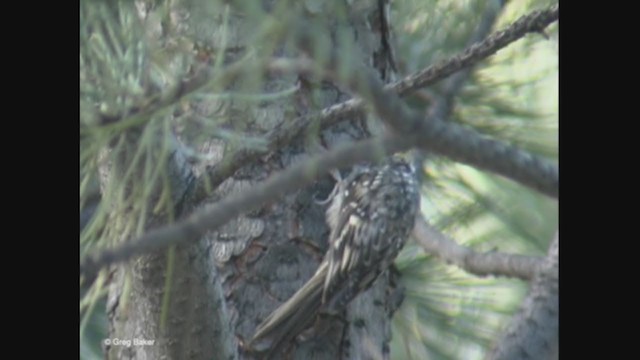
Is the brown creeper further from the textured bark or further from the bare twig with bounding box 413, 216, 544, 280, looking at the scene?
the textured bark

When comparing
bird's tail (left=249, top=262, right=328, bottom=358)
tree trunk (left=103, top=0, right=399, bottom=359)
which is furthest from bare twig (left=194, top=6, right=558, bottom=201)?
bird's tail (left=249, top=262, right=328, bottom=358)

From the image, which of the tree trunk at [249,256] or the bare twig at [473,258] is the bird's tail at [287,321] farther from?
the bare twig at [473,258]

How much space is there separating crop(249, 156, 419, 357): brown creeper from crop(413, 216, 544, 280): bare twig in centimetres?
3

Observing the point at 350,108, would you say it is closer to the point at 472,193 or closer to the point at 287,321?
the point at 287,321

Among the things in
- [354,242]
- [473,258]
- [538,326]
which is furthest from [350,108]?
[354,242]

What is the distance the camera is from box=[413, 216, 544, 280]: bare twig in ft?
4.62

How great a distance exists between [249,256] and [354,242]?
0.19m

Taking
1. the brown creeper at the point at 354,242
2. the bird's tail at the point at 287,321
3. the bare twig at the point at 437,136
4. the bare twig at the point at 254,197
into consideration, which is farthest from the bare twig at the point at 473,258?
the bare twig at the point at 254,197

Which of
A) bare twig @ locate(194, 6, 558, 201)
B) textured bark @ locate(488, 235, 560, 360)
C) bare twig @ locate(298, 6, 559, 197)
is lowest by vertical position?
textured bark @ locate(488, 235, 560, 360)

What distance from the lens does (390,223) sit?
172 centimetres

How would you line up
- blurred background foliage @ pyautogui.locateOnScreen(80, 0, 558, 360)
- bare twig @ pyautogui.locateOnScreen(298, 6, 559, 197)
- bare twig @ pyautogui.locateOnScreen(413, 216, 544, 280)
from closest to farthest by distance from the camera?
1. bare twig @ pyautogui.locateOnScreen(298, 6, 559, 197)
2. bare twig @ pyautogui.locateOnScreen(413, 216, 544, 280)
3. blurred background foliage @ pyautogui.locateOnScreen(80, 0, 558, 360)

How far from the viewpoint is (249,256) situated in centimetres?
153
